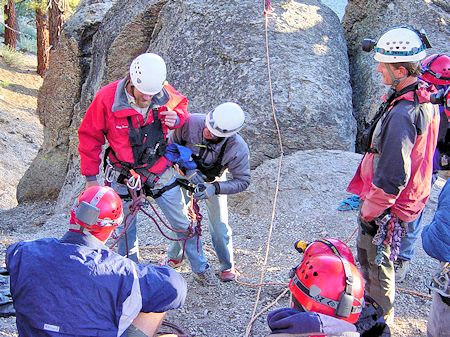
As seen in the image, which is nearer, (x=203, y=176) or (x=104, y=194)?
(x=104, y=194)

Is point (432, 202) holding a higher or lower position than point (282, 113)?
lower

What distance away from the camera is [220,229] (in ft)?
17.7

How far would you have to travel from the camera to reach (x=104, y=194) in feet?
11.8

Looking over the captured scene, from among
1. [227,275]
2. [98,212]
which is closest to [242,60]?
[227,275]

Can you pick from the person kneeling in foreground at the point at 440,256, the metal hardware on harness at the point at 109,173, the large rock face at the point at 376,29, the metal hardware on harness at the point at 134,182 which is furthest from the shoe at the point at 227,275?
the large rock face at the point at 376,29

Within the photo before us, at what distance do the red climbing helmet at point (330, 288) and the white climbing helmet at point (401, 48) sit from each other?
172 centimetres

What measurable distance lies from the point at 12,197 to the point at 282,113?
31.7 ft

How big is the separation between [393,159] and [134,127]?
2253mm

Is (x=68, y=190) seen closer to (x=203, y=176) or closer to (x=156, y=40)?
(x=156, y=40)

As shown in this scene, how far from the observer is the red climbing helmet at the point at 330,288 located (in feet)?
9.47

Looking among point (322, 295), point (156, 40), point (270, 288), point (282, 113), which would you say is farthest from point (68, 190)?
point (322, 295)

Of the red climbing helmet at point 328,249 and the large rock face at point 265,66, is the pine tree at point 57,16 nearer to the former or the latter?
the large rock face at point 265,66

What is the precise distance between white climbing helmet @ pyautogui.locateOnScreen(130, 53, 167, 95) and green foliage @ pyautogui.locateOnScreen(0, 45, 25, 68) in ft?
73.2

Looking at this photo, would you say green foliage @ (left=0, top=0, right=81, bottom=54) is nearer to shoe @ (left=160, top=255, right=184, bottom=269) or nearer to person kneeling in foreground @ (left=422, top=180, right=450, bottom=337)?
shoe @ (left=160, top=255, right=184, bottom=269)
